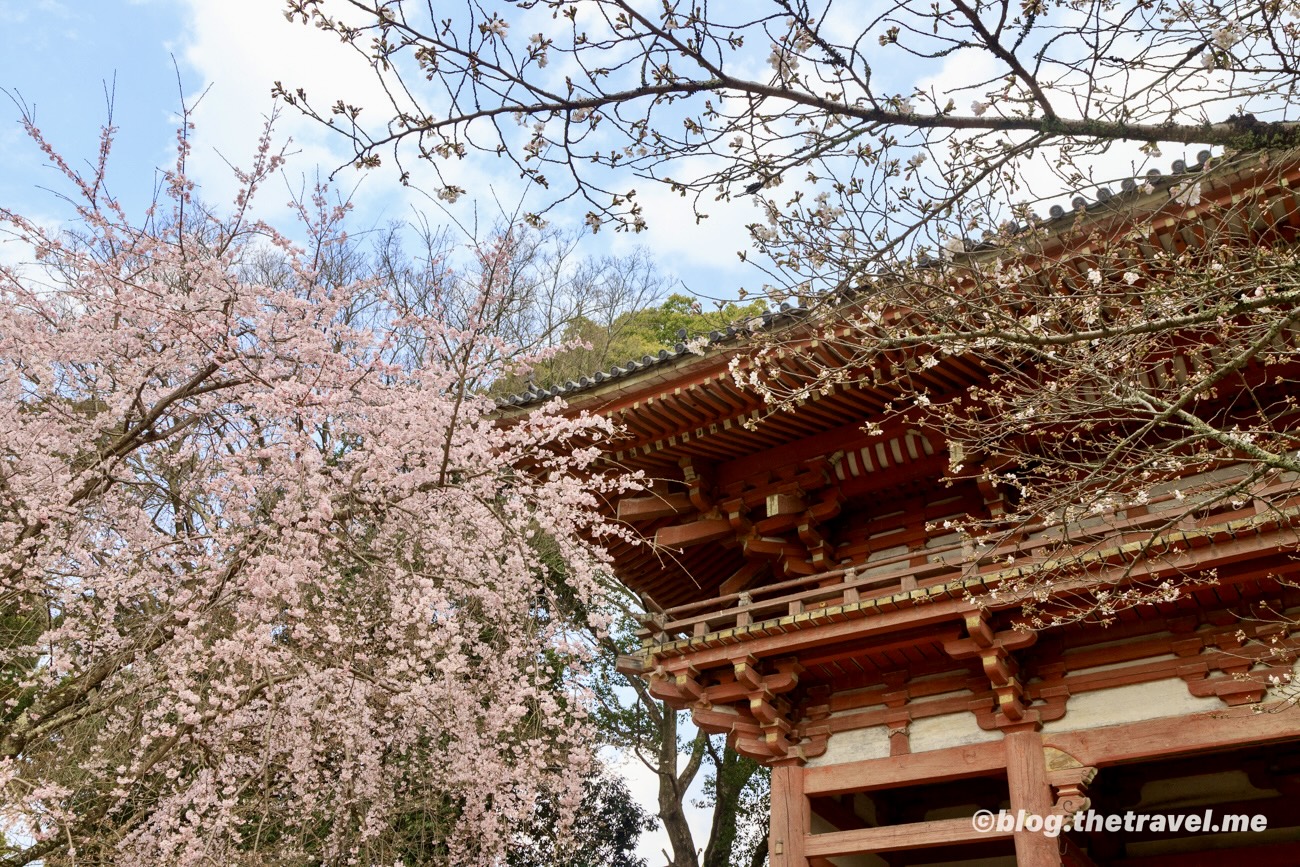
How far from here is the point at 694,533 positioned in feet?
26.6

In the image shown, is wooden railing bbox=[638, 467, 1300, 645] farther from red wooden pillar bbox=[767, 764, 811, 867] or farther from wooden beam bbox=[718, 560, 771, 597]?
red wooden pillar bbox=[767, 764, 811, 867]

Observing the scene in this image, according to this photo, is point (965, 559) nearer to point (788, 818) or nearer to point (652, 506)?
point (788, 818)

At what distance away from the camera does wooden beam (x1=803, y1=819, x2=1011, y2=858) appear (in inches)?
235

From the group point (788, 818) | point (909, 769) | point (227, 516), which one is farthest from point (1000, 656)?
point (227, 516)

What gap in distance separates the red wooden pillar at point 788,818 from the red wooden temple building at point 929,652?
15 millimetres

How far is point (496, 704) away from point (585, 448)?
3.30 meters

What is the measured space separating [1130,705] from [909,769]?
143 centimetres

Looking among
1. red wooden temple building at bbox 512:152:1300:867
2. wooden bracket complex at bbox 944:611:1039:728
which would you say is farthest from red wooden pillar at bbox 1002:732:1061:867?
wooden bracket complex at bbox 944:611:1039:728

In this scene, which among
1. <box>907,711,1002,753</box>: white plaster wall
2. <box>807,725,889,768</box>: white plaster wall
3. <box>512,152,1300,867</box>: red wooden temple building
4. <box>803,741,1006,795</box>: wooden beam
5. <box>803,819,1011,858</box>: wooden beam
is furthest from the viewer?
<box>807,725,889,768</box>: white plaster wall

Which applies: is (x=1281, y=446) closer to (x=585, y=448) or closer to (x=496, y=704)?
(x=585, y=448)

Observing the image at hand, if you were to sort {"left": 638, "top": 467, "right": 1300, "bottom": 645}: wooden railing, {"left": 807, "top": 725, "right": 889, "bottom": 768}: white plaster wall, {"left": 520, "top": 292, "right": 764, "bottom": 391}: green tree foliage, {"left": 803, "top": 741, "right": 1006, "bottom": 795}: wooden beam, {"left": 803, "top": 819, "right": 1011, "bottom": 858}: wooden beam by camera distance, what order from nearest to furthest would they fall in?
{"left": 638, "top": 467, "right": 1300, "bottom": 645}: wooden railing, {"left": 803, "top": 819, "right": 1011, "bottom": 858}: wooden beam, {"left": 803, "top": 741, "right": 1006, "bottom": 795}: wooden beam, {"left": 807, "top": 725, "right": 889, "bottom": 768}: white plaster wall, {"left": 520, "top": 292, "right": 764, "bottom": 391}: green tree foliage

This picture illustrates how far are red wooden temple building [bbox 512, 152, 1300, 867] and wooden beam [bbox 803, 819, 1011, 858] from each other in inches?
0.6

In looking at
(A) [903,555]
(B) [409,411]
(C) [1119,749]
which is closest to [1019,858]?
(C) [1119,749]

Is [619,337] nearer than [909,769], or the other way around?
[909,769]
